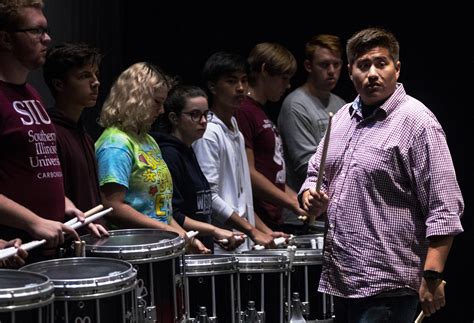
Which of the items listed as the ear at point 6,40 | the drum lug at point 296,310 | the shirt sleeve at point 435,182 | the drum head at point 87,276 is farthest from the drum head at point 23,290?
the drum lug at point 296,310

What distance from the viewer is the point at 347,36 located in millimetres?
6344

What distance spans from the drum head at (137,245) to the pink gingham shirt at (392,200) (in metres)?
0.55

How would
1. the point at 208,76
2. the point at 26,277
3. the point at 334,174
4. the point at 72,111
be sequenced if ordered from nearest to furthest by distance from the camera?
the point at 26,277 → the point at 334,174 → the point at 72,111 → the point at 208,76

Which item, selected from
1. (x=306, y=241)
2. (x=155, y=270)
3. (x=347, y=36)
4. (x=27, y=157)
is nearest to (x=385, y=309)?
(x=155, y=270)

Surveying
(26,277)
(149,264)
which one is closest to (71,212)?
(149,264)

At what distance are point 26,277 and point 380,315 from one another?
1188 millimetres

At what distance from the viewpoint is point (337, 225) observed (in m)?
3.49

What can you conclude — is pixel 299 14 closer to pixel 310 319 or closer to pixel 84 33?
pixel 84 33

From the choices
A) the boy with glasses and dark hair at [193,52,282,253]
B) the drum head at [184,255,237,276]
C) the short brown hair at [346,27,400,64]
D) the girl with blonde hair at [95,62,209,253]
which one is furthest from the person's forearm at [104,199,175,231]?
the short brown hair at [346,27,400,64]

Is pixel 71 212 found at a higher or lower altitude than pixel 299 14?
lower

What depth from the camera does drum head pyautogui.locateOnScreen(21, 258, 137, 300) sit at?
9.43ft

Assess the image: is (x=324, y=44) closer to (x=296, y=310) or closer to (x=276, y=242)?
(x=276, y=242)

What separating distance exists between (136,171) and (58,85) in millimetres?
435

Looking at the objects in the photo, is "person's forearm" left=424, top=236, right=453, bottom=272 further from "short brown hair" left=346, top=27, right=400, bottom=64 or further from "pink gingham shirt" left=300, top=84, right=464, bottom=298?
"short brown hair" left=346, top=27, right=400, bottom=64
